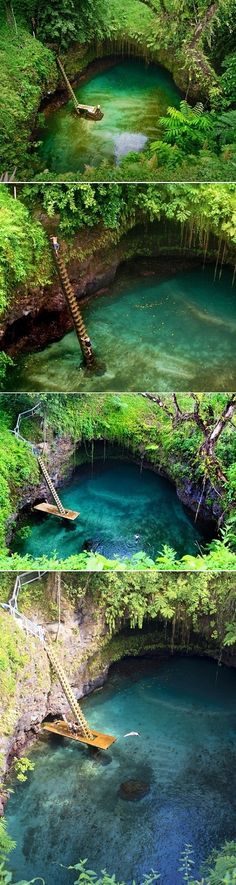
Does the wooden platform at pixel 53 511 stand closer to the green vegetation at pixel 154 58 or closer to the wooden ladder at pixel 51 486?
the wooden ladder at pixel 51 486

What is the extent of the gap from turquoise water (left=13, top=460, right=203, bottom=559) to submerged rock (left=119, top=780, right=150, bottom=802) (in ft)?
4.31

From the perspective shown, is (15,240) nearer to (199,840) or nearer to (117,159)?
(117,159)

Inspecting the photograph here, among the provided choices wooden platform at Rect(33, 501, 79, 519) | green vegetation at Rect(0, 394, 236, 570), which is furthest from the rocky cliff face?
wooden platform at Rect(33, 501, 79, 519)

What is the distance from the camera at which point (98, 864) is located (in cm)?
502

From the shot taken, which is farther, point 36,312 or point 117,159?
point 36,312

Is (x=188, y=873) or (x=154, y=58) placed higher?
(x=154, y=58)

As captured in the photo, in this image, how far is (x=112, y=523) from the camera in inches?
231

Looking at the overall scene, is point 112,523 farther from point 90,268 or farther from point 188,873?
point 188,873

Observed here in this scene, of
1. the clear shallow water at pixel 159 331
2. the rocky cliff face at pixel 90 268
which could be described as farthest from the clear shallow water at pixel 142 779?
the rocky cliff face at pixel 90 268

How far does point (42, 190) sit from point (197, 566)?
7.90ft

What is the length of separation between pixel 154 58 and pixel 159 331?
4.22 feet

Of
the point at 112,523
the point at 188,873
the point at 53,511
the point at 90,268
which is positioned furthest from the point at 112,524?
the point at 188,873

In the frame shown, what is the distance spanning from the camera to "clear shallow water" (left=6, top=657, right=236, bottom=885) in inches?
201

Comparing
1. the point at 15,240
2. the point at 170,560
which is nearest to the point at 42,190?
the point at 15,240
